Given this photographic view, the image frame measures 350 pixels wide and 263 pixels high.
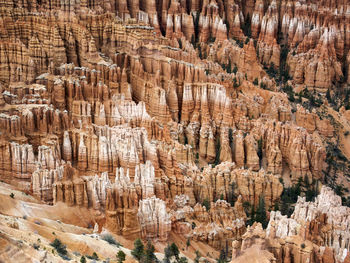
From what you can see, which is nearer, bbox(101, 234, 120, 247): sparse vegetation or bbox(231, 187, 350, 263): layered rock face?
bbox(231, 187, 350, 263): layered rock face

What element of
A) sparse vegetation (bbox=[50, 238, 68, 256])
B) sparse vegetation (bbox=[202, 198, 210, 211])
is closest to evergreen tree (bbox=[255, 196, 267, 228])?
sparse vegetation (bbox=[202, 198, 210, 211])

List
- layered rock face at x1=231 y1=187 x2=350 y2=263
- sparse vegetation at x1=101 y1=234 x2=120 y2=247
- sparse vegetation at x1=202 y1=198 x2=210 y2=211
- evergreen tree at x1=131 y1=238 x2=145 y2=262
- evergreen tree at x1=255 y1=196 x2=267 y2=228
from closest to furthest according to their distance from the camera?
1. layered rock face at x1=231 y1=187 x2=350 y2=263
2. evergreen tree at x1=131 y1=238 x2=145 y2=262
3. sparse vegetation at x1=101 y1=234 x2=120 y2=247
4. evergreen tree at x1=255 y1=196 x2=267 y2=228
5. sparse vegetation at x1=202 y1=198 x2=210 y2=211

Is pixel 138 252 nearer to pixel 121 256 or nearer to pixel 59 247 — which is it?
pixel 121 256

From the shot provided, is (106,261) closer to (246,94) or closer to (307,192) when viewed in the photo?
(307,192)

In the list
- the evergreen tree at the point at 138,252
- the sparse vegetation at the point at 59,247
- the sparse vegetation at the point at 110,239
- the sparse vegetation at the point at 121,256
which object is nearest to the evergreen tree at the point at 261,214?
the sparse vegetation at the point at 110,239

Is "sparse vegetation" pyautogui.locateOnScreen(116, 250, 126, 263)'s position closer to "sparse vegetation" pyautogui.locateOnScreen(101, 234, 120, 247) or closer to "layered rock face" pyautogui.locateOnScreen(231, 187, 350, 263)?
"sparse vegetation" pyautogui.locateOnScreen(101, 234, 120, 247)

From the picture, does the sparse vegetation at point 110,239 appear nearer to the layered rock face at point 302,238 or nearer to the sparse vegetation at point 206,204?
the layered rock face at point 302,238

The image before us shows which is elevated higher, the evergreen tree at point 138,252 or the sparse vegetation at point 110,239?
the evergreen tree at point 138,252

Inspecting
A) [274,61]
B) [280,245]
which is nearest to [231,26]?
[274,61]
